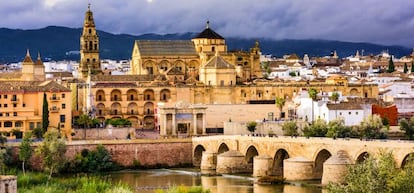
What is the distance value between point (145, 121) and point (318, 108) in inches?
665

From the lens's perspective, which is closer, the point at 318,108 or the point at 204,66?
the point at 318,108

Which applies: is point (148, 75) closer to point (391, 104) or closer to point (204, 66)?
point (204, 66)

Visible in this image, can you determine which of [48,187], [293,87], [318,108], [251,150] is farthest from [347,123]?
[48,187]

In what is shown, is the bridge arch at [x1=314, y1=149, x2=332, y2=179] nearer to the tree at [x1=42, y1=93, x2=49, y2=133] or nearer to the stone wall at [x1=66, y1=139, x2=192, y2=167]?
the stone wall at [x1=66, y1=139, x2=192, y2=167]

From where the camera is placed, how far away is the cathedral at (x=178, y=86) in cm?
8744

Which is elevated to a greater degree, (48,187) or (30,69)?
(30,69)

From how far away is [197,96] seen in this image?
88.9m

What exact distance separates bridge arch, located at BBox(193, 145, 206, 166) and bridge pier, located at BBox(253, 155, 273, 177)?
9.92 meters

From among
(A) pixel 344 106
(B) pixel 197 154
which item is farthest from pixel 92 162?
(A) pixel 344 106

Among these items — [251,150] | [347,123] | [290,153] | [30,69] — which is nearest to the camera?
[290,153]

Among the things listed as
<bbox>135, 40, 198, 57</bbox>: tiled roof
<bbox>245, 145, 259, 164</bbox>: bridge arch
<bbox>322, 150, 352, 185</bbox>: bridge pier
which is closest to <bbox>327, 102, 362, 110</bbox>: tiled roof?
<bbox>245, 145, 259, 164</bbox>: bridge arch

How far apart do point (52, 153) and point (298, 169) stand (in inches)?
597

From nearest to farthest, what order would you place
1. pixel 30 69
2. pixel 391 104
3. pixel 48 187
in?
pixel 48 187, pixel 391 104, pixel 30 69

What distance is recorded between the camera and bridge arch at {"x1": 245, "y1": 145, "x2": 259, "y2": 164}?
65688 millimetres
